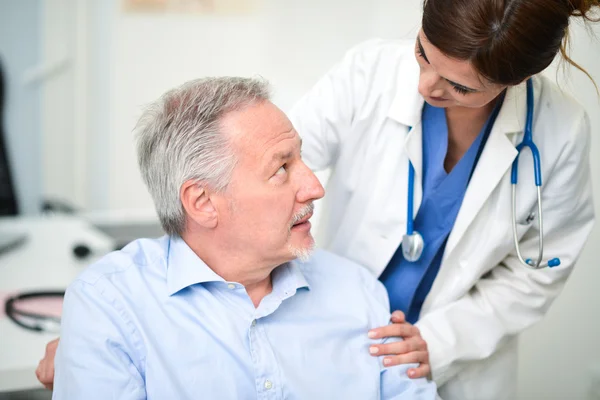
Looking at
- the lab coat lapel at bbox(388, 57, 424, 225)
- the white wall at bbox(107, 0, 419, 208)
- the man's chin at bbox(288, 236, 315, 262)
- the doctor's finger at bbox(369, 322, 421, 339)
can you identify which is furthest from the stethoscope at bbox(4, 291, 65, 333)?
the white wall at bbox(107, 0, 419, 208)

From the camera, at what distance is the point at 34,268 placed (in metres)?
1.94

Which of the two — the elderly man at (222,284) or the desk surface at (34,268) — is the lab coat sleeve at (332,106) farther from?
the desk surface at (34,268)

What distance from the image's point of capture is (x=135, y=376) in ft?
3.84

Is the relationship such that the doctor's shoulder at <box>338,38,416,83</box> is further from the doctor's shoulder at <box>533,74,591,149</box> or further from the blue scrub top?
the doctor's shoulder at <box>533,74,591,149</box>

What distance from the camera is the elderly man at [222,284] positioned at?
1.20 metres

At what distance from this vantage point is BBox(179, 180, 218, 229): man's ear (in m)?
1.28

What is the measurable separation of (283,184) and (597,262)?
117cm

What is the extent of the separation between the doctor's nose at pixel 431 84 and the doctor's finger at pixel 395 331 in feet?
1.63

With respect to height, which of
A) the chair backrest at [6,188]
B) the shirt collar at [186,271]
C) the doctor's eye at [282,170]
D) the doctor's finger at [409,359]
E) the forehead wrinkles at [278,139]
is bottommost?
the chair backrest at [6,188]

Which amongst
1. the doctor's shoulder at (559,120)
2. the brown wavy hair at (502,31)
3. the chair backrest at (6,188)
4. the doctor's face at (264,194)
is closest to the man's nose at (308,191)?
the doctor's face at (264,194)

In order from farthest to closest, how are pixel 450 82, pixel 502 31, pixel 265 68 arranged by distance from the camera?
pixel 265 68 → pixel 450 82 → pixel 502 31

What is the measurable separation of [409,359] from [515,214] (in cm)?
40

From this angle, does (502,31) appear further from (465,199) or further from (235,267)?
(235,267)

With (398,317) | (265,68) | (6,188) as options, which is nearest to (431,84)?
(398,317)
